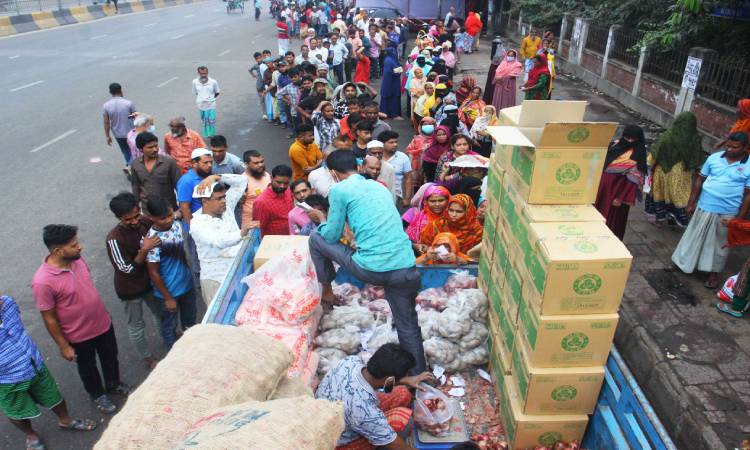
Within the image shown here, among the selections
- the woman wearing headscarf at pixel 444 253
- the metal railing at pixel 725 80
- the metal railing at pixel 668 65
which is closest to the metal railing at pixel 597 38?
the metal railing at pixel 668 65

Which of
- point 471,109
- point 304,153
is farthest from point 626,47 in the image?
point 304,153

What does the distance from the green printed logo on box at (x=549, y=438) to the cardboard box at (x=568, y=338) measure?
18.6 inches

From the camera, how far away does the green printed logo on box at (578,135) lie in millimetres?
2936

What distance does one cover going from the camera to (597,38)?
49.5 feet

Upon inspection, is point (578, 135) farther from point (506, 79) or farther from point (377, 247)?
point (506, 79)

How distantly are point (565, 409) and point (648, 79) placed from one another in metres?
10.8

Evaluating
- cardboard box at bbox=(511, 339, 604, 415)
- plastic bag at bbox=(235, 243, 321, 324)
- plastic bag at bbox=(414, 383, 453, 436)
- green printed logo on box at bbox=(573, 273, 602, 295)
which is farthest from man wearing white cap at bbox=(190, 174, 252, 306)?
green printed logo on box at bbox=(573, 273, 602, 295)

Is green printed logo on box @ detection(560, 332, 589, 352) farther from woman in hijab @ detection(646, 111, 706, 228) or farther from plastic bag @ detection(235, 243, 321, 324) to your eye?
woman in hijab @ detection(646, 111, 706, 228)

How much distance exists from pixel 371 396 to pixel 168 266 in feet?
7.14

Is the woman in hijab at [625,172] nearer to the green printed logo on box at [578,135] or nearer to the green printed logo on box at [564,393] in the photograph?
the green printed logo on box at [578,135]

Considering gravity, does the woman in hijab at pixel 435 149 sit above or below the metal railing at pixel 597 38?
below

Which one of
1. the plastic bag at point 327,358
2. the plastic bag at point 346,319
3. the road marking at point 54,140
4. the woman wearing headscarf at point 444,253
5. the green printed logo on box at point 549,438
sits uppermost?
the woman wearing headscarf at point 444,253

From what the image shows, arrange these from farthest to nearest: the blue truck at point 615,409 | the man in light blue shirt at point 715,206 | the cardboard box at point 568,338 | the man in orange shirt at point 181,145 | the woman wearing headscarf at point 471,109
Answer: the woman wearing headscarf at point 471,109
the man in orange shirt at point 181,145
the man in light blue shirt at point 715,206
the cardboard box at point 568,338
the blue truck at point 615,409

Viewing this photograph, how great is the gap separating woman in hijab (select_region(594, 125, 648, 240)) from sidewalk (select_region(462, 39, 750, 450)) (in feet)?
3.19
